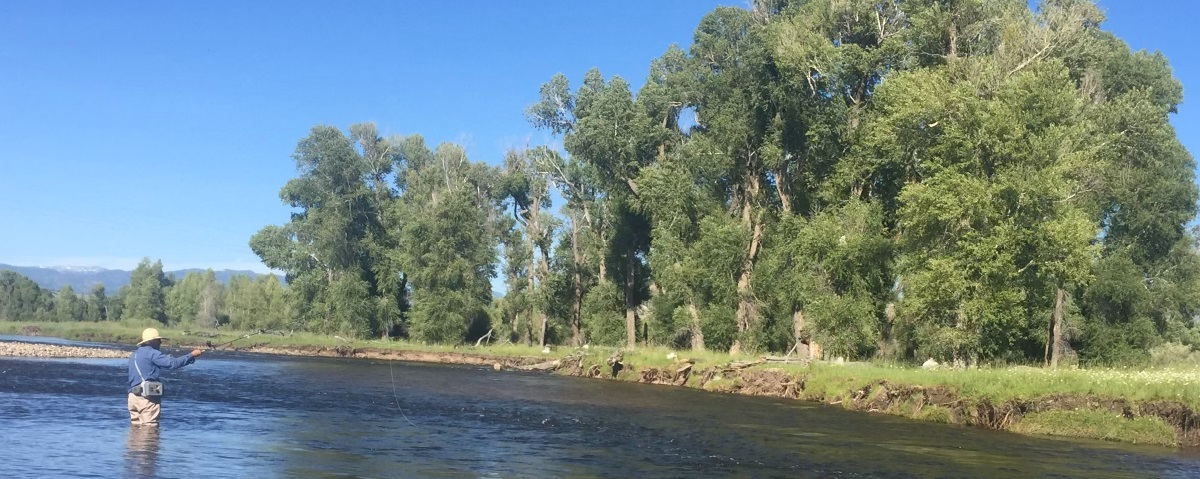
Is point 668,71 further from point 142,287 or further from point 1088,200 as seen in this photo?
point 142,287

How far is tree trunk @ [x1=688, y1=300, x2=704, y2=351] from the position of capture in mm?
59688

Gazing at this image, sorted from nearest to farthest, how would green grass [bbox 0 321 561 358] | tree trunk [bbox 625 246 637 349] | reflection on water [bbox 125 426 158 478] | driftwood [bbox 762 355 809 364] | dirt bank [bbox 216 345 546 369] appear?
reflection on water [bbox 125 426 158 478], driftwood [bbox 762 355 809 364], dirt bank [bbox 216 345 546 369], tree trunk [bbox 625 246 637 349], green grass [bbox 0 321 561 358]

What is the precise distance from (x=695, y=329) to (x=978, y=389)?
99.9ft

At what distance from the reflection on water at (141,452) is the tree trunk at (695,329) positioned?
1654 inches

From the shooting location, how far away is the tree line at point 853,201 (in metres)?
37.6

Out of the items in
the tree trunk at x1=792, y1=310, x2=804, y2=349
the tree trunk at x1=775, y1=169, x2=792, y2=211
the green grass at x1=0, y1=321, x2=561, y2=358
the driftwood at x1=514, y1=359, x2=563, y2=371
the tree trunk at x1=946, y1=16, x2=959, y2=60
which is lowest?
the driftwood at x1=514, y1=359, x2=563, y2=371

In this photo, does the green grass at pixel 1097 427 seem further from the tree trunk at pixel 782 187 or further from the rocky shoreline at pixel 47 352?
the rocky shoreline at pixel 47 352

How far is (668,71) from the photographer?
69688 millimetres

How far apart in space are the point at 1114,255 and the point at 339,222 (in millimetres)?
62457

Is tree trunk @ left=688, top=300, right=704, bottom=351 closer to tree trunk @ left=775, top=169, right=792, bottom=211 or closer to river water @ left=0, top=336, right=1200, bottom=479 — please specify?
tree trunk @ left=775, top=169, right=792, bottom=211

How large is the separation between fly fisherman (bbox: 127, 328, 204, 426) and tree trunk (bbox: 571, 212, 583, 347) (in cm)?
5802

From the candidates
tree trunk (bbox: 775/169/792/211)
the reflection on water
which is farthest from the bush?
the reflection on water

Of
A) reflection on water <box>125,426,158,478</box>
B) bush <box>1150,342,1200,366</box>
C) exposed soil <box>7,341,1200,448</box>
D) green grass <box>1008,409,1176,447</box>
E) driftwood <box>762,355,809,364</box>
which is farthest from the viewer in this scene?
bush <box>1150,342,1200,366</box>

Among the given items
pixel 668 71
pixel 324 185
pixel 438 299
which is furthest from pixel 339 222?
pixel 668 71
